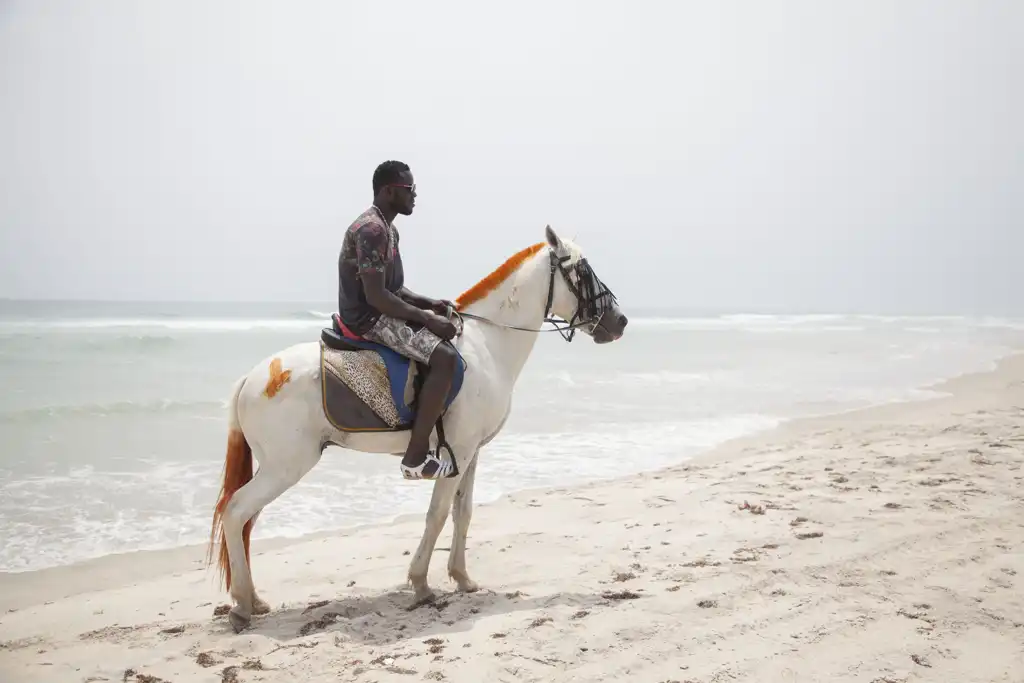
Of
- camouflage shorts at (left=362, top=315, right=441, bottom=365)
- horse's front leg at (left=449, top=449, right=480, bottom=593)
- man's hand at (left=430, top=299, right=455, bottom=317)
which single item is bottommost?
horse's front leg at (left=449, top=449, right=480, bottom=593)

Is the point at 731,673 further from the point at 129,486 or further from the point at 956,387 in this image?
the point at 956,387

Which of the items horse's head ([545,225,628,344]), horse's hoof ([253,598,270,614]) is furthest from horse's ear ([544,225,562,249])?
horse's hoof ([253,598,270,614])

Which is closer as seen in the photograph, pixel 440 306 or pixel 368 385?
pixel 368 385

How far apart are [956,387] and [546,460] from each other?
9973 mm

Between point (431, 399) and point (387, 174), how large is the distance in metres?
1.32

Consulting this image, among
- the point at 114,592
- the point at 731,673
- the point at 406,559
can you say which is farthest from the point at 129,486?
the point at 731,673

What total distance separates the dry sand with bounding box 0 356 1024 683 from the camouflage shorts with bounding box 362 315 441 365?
1507mm

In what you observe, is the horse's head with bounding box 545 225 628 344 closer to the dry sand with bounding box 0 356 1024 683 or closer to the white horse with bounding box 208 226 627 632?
the white horse with bounding box 208 226 627 632

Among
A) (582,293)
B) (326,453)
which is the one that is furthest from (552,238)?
(326,453)

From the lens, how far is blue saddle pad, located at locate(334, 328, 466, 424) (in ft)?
13.1

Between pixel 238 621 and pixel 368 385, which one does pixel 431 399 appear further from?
pixel 238 621

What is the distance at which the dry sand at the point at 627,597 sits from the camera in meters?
3.30

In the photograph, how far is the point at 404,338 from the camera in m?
3.96

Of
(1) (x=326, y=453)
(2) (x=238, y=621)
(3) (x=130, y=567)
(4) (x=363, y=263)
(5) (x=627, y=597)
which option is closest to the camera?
(4) (x=363, y=263)
